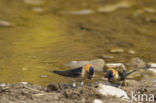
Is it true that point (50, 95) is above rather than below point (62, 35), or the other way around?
below

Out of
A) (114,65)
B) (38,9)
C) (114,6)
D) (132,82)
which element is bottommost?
(132,82)

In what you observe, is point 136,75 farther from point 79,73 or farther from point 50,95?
point 50,95

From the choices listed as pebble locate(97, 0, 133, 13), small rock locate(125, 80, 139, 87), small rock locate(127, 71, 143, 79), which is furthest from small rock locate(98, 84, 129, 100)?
pebble locate(97, 0, 133, 13)

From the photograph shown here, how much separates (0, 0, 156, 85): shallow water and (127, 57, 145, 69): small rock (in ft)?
0.66

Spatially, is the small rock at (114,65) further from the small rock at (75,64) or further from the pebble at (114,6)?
the pebble at (114,6)

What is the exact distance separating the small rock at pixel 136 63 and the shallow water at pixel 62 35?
20cm

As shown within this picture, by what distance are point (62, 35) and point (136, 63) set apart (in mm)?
2553

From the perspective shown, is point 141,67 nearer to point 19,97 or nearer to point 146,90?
point 146,90

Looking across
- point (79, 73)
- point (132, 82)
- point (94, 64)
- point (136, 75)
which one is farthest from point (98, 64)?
point (79, 73)

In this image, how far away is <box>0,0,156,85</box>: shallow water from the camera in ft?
21.9

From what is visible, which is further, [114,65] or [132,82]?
[114,65]

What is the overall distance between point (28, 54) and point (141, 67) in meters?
2.28

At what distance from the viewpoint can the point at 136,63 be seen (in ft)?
23.3

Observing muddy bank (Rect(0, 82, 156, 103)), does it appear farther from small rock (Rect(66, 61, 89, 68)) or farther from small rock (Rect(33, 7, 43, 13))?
small rock (Rect(33, 7, 43, 13))
